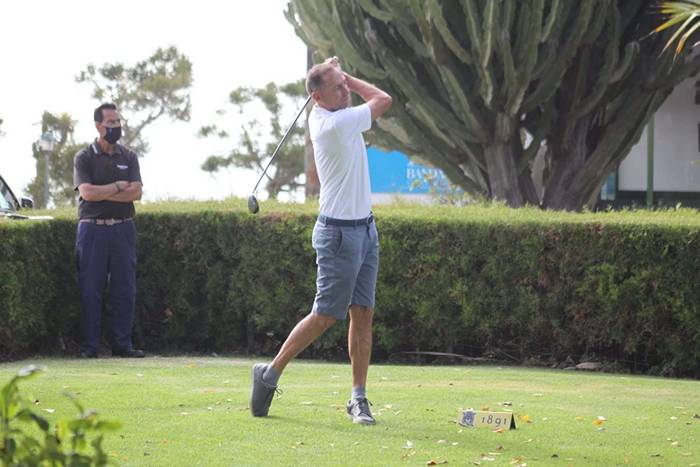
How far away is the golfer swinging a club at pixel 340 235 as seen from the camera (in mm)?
7266

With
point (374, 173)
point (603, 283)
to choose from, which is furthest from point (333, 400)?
point (374, 173)

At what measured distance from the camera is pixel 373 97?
7598 millimetres

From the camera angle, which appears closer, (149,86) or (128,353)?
(128,353)

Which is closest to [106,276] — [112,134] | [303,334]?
[112,134]

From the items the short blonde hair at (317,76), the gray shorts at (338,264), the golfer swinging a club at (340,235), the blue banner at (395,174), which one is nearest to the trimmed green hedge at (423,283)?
the golfer swinging a club at (340,235)

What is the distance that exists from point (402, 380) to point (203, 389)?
1.55 meters

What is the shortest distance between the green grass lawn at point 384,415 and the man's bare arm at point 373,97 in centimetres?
174

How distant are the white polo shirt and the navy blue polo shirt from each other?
4556 millimetres

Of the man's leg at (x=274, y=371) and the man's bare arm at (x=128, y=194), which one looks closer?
the man's leg at (x=274, y=371)

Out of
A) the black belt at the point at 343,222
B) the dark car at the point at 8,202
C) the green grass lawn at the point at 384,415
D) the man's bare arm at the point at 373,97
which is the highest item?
the man's bare arm at the point at 373,97

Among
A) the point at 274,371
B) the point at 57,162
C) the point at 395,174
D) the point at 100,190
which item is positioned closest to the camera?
the point at 274,371

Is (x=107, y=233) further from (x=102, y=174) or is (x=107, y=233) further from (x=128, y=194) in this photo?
(x=102, y=174)

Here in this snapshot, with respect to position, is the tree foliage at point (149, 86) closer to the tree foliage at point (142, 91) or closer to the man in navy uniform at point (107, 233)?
the tree foliage at point (142, 91)

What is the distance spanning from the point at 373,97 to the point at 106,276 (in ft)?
16.1
